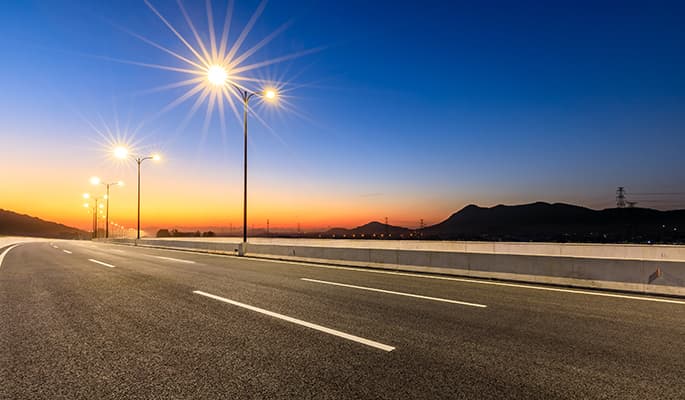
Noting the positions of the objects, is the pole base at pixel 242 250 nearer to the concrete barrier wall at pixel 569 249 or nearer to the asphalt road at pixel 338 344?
the concrete barrier wall at pixel 569 249

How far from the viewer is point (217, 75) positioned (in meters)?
15.1

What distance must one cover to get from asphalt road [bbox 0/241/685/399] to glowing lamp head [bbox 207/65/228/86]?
35.0ft

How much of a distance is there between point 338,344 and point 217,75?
564 inches

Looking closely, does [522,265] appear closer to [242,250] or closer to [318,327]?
[318,327]

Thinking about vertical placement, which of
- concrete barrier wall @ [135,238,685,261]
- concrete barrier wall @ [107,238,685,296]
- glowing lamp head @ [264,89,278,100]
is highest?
glowing lamp head @ [264,89,278,100]

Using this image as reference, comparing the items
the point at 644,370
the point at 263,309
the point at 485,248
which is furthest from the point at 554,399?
the point at 485,248

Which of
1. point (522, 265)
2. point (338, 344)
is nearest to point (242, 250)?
point (522, 265)

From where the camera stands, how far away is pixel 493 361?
363 centimetres

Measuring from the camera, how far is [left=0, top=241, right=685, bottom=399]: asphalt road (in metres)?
3.06

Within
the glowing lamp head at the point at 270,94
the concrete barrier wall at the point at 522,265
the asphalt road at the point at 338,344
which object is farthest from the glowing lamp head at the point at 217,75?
the asphalt road at the point at 338,344

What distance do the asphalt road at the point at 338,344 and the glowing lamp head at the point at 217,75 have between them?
10675mm

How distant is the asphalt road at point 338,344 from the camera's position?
3.06 m

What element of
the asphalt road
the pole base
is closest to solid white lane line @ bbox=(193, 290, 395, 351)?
the asphalt road

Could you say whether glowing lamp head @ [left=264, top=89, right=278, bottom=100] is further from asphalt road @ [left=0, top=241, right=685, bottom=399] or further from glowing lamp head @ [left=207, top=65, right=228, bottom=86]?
asphalt road @ [left=0, top=241, right=685, bottom=399]
